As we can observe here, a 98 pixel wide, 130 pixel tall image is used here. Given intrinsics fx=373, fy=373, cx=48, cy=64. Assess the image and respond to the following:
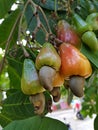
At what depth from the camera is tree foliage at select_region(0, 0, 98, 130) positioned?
902 millimetres

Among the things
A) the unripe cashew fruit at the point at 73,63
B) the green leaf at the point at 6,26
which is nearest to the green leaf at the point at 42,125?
the unripe cashew fruit at the point at 73,63

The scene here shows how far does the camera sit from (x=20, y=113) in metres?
1.24

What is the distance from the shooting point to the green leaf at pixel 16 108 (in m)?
1.21

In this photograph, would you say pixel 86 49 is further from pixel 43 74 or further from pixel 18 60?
pixel 18 60

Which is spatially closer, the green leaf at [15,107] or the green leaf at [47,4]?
the green leaf at [47,4]

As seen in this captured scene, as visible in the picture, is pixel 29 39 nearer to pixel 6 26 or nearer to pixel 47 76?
pixel 47 76

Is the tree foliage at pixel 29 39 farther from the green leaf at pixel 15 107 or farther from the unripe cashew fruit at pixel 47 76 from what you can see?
the unripe cashew fruit at pixel 47 76

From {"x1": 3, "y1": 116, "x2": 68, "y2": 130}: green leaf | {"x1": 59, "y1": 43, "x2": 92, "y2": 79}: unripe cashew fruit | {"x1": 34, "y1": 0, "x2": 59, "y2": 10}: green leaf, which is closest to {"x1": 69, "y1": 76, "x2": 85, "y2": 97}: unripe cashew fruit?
{"x1": 59, "y1": 43, "x2": 92, "y2": 79}: unripe cashew fruit

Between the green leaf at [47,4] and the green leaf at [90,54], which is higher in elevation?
the green leaf at [47,4]

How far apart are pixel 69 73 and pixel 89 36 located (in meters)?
0.10

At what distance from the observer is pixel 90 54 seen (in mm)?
837

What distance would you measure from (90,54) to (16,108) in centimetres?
49

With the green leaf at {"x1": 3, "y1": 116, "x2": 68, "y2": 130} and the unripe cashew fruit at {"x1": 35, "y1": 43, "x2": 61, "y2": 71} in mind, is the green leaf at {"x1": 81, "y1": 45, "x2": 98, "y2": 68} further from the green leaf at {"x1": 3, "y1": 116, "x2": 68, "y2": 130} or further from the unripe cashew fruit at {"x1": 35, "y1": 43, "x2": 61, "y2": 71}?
the green leaf at {"x1": 3, "y1": 116, "x2": 68, "y2": 130}

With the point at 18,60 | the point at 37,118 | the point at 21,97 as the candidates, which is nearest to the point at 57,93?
the point at 37,118
